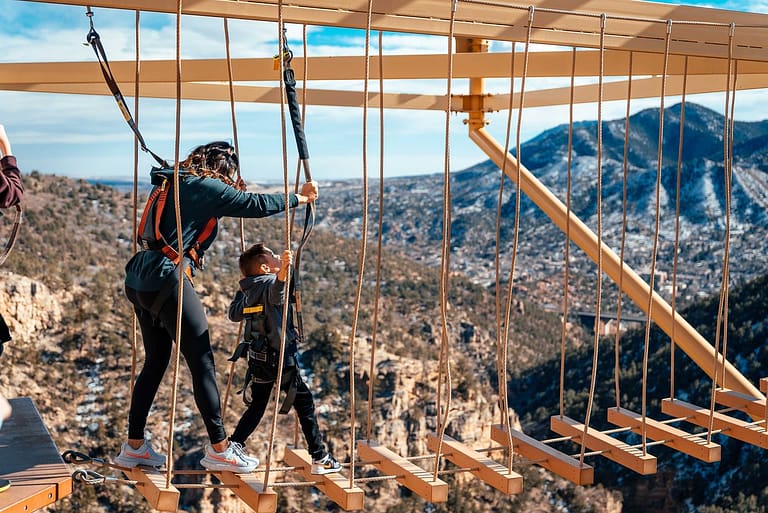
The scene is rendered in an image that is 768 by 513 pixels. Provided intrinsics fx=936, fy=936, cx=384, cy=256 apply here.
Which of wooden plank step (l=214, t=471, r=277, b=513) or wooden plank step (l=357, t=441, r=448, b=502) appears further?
wooden plank step (l=357, t=441, r=448, b=502)

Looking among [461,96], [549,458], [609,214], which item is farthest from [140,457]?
[609,214]

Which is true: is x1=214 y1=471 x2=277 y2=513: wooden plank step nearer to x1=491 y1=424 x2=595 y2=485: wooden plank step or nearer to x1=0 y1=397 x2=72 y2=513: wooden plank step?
x1=0 y1=397 x2=72 y2=513: wooden plank step

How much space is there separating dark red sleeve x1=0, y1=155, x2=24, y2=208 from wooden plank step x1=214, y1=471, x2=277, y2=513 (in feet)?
3.36

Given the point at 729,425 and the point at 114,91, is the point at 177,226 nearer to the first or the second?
the point at 114,91

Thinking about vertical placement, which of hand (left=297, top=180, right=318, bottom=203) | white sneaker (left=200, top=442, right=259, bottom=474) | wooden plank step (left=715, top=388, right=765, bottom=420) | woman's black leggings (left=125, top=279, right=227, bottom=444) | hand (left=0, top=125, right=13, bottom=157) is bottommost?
white sneaker (left=200, top=442, right=259, bottom=474)

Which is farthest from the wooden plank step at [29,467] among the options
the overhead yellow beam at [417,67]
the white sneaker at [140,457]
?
the overhead yellow beam at [417,67]

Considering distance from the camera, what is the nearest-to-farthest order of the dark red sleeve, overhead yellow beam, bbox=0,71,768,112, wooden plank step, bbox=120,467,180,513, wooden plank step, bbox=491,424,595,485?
the dark red sleeve → wooden plank step, bbox=120,467,180,513 → wooden plank step, bbox=491,424,595,485 → overhead yellow beam, bbox=0,71,768,112

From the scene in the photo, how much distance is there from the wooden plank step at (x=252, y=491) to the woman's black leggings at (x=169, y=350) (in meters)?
0.12

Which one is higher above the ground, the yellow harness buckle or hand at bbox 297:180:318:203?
hand at bbox 297:180:318:203

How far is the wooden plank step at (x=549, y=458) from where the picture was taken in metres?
3.06

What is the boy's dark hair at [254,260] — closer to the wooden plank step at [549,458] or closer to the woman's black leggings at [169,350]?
the woman's black leggings at [169,350]

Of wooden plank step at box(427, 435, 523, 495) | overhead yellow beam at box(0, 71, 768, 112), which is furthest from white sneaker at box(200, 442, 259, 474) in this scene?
overhead yellow beam at box(0, 71, 768, 112)

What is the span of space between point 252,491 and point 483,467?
773mm

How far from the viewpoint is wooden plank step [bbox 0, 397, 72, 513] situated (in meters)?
2.20
